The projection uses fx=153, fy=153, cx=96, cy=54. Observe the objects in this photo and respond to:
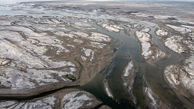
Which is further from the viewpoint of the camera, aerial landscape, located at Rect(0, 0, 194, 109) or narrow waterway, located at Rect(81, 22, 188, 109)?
narrow waterway, located at Rect(81, 22, 188, 109)

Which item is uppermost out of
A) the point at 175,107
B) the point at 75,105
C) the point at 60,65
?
the point at 60,65

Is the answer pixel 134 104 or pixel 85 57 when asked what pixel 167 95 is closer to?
pixel 134 104

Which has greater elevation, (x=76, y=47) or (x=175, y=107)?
(x=76, y=47)

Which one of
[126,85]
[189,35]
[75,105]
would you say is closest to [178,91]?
[126,85]

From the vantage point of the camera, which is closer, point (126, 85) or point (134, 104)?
point (134, 104)

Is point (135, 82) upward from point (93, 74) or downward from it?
downward

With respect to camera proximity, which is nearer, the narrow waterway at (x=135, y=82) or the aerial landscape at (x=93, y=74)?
the aerial landscape at (x=93, y=74)

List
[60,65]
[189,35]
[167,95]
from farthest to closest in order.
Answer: [189,35] < [60,65] < [167,95]

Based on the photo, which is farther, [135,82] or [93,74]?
[93,74]

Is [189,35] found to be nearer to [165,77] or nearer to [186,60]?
[186,60]

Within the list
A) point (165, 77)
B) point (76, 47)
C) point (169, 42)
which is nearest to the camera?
point (165, 77)
